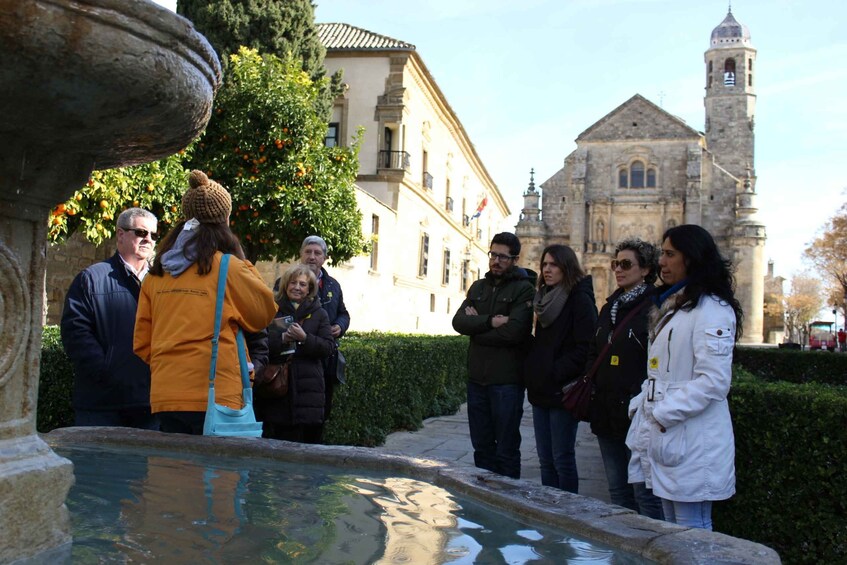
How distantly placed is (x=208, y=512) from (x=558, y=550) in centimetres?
110

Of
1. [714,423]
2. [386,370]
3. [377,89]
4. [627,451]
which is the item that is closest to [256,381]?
[627,451]

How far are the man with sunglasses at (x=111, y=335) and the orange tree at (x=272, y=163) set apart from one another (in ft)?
30.6

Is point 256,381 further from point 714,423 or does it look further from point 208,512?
point 714,423

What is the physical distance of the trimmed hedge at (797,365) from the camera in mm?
11266

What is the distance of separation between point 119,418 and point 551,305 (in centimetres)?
242

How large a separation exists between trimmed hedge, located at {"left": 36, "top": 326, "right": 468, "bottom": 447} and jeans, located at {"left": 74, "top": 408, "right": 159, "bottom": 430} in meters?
1.00

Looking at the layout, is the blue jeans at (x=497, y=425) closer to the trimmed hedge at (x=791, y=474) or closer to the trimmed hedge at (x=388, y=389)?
the trimmed hedge at (x=791, y=474)

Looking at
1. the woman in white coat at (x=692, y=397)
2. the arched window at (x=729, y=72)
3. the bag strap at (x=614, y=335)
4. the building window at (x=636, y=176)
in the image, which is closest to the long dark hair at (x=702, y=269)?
the woman in white coat at (x=692, y=397)

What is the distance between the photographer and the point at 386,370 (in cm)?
716

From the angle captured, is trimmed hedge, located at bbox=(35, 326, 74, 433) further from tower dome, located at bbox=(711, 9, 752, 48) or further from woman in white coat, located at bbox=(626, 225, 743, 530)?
tower dome, located at bbox=(711, 9, 752, 48)

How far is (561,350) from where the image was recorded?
435 cm

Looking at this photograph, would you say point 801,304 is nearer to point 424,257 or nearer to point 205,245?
point 424,257

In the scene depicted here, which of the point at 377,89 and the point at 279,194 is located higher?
the point at 377,89

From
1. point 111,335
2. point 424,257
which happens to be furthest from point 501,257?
point 424,257
